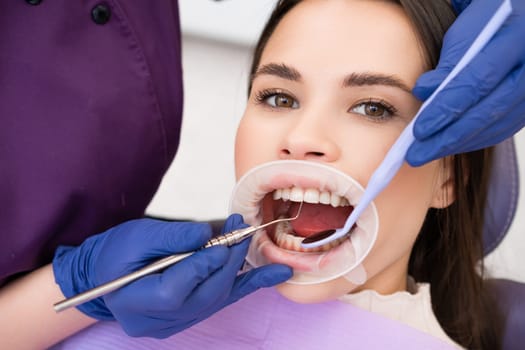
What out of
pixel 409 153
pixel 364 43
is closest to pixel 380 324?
pixel 409 153

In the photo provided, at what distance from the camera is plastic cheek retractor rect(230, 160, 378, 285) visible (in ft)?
2.78

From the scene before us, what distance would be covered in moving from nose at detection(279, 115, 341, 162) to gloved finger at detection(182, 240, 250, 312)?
167 millimetres

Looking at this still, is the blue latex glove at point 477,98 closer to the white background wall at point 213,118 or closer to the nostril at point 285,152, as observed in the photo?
the nostril at point 285,152

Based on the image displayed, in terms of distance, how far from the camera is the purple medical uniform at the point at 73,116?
92 cm

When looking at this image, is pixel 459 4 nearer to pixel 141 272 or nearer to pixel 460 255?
pixel 460 255

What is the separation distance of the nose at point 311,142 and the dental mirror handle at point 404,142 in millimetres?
82

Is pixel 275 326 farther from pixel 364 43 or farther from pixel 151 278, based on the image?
pixel 364 43

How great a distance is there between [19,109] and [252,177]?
16.0 inches

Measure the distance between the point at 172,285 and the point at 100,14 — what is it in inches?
21.1

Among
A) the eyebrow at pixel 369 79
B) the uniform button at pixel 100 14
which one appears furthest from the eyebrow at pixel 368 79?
the uniform button at pixel 100 14

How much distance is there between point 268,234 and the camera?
0.99 metres

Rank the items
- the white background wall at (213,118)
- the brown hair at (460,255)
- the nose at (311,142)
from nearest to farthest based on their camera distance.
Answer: the nose at (311,142), the brown hair at (460,255), the white background wall at (213,118)

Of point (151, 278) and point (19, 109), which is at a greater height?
point (19, 109)

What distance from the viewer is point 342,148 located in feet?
2.85
